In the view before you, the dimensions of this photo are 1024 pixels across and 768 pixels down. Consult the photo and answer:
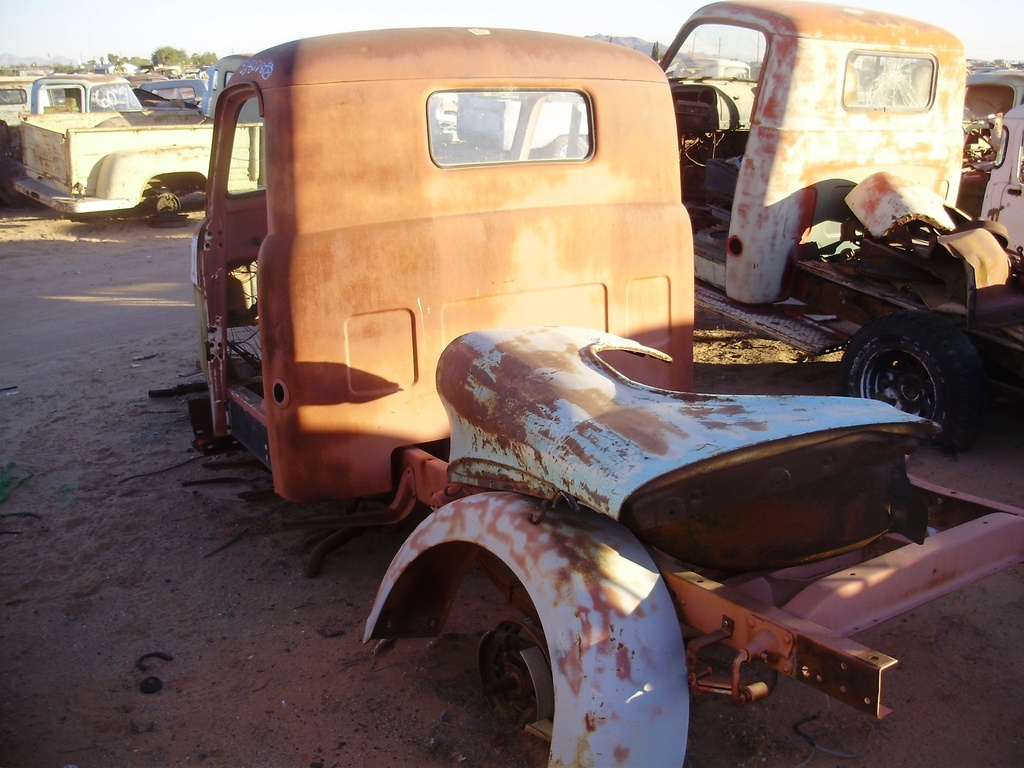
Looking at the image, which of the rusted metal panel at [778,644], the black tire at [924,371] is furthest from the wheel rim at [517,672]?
the black tire at [924,371]

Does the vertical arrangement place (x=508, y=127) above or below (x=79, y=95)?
below

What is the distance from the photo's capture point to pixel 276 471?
11.1ft

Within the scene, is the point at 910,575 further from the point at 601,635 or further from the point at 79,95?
the point at 79,95

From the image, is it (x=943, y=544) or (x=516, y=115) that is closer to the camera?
(x=943, y=544)

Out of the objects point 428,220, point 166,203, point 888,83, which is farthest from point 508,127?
point 166,203

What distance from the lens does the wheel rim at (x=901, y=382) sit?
205 inches

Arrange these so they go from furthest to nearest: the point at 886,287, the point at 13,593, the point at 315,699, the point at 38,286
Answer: the point at 38,286 → the point at 886,287 → the point at 13,593 → the point at 315,699

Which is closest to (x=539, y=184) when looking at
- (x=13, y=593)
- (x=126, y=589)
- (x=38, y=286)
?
(x=126, y=589)

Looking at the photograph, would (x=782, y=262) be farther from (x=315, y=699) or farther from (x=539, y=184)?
(x=315, y=699)

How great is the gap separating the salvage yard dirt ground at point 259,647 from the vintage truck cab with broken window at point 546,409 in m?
0.27

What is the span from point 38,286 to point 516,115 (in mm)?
7932

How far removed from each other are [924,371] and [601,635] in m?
3.85

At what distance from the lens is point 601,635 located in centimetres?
210

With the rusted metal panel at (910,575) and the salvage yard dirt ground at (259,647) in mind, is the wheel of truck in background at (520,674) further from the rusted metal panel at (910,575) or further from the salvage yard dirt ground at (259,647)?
the rusted metal panel at (910,575)
